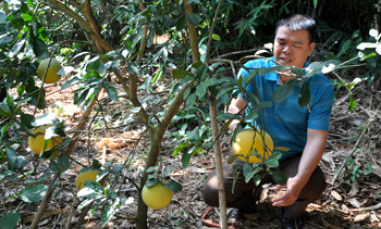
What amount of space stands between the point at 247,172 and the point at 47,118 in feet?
1.91

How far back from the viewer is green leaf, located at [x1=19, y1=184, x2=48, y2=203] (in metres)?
0.96

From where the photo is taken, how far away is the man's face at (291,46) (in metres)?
1.75

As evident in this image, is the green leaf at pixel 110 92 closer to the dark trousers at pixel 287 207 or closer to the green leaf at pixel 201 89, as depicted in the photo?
the green leaf at pixel 201 89

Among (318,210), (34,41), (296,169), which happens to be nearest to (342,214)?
(318,210)

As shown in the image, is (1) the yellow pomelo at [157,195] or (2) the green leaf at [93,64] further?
(1) the yellow pomelo at [157,195]

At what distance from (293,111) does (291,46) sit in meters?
0.36

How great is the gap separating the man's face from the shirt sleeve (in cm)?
21

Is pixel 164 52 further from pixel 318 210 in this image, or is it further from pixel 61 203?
pixel 318 210

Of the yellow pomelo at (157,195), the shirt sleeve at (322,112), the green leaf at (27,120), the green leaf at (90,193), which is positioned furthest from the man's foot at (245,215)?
the green leaf at (27,120)

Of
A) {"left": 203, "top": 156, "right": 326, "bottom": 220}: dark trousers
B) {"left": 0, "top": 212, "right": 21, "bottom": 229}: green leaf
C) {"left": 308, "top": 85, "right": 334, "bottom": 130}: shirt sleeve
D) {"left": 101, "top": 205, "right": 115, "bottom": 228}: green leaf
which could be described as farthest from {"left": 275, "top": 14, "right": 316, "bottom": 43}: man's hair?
{"left": 0, "top": 212, "right": 21, "bottom": 229}: green leaf

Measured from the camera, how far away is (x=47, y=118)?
1.00 metres

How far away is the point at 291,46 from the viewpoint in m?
1.77

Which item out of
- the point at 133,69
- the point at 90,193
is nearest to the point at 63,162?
the point at 90,193

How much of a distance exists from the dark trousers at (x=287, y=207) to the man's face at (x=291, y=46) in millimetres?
587
